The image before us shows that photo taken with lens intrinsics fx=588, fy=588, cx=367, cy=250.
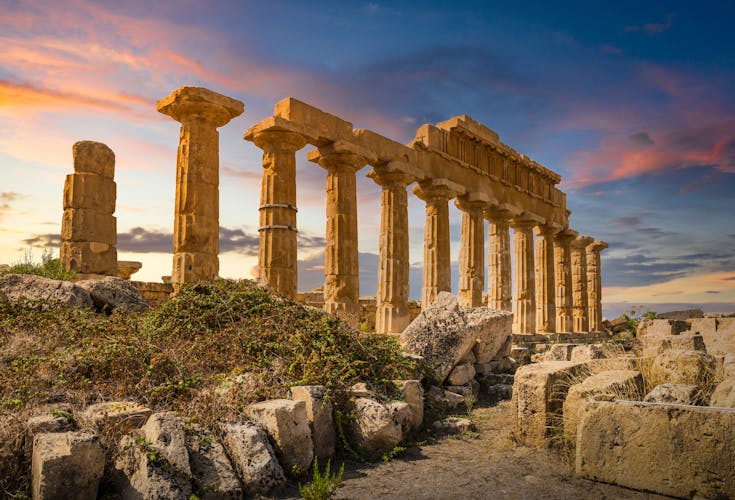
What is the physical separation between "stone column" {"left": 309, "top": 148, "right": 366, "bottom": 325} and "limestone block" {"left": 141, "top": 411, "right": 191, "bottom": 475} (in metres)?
10.6

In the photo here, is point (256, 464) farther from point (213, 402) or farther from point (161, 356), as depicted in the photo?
point (161, 356)

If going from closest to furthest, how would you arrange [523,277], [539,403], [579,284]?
[539,403] < [523,277] < [579,284]

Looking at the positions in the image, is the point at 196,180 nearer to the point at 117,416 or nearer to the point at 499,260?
the point at 117,416

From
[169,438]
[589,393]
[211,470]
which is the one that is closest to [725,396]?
[589,393]

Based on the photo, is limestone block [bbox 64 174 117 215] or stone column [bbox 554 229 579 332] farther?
stone column [bbox 554 229 579 332]

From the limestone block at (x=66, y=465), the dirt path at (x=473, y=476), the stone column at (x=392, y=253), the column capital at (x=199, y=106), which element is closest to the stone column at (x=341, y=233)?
the stone column at (x=392, y=253)

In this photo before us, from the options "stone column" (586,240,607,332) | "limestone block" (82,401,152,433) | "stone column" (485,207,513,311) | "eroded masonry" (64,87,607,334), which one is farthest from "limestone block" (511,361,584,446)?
"stone column" (586,240,607,332)

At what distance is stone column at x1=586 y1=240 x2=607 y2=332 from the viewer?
111 feet

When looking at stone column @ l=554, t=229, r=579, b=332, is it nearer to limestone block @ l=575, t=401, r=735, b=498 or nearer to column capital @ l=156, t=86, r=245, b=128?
column capital @ l=156, t=86, r=245, b=128

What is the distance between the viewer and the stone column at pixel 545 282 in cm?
2745

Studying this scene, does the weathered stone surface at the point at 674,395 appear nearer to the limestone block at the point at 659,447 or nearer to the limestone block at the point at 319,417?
the limestone block at the point at 659,447

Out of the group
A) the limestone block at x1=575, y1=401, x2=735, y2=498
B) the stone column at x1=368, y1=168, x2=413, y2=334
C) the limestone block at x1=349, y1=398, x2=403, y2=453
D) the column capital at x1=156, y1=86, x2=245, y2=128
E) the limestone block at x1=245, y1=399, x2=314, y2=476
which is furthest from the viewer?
the stone column at x1=368, y1=168, x2=413, y2=334

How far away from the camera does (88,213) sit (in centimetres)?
1315

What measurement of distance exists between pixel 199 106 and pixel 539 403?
9.28 meters
